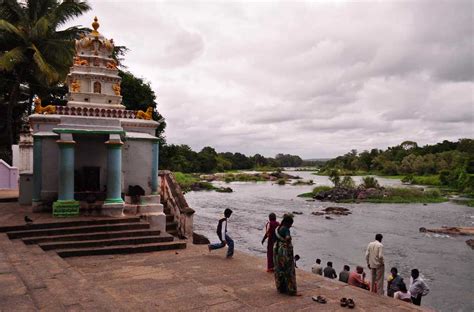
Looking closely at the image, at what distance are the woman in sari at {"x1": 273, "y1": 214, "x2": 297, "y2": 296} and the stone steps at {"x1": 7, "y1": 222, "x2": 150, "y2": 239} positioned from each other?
16.6 ft

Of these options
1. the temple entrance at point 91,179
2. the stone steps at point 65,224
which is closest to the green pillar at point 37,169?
the temple entrance at point 91,179

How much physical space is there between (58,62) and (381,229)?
77.0 feet

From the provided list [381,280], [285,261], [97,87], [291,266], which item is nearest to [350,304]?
[291,266]

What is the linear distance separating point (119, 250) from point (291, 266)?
4.62 meters

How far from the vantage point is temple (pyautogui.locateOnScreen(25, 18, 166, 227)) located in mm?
11258

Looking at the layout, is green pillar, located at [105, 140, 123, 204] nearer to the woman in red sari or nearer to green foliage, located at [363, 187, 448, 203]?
the woman in red sari

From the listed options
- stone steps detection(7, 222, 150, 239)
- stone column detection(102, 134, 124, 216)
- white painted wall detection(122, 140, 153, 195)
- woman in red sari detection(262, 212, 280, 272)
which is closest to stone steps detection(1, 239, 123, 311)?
stone steps detection(7, 222, 150, 239)

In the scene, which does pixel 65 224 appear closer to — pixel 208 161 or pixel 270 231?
pixel 270 231

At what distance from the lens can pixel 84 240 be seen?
9711mm

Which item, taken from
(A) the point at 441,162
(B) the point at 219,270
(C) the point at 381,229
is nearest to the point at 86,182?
(B) the point at 219,270

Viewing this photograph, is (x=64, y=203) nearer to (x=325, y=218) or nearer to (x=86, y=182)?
(x=86, y=182)

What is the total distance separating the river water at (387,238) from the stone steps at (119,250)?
10.3m

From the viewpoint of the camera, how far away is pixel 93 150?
1305 cm

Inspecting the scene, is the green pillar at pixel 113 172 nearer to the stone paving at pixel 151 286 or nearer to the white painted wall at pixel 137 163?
the white painted wall at pixel 137 163
